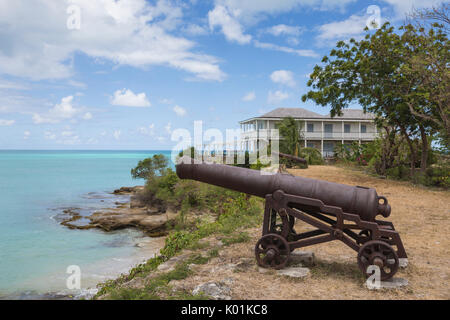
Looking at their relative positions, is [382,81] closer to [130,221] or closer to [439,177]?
[439,177]

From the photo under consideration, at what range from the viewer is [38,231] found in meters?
23.1

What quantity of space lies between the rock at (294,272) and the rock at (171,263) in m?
1.63

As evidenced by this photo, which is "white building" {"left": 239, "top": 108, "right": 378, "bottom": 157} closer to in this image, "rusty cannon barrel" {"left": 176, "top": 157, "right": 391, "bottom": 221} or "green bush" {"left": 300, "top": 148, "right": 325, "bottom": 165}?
"green bush" {"left": 300, "top": 148, "right": 325, "bottom": 165}

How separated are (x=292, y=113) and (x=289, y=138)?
12.3m

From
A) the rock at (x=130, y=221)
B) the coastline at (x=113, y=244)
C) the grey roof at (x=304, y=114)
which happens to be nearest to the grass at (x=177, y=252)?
the coastline at (x=113, y=244)

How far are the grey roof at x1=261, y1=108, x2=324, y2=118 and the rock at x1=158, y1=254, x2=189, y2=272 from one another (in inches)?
1293

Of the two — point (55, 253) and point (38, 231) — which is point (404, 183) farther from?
point (38, 231)

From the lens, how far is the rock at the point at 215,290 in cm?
416

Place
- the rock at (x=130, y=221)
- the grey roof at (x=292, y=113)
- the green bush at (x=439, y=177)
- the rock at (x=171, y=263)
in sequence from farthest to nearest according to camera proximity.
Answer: the grey roof at (x=292, y=113) → the rock at (x=130, y=221) → the green bush at (x=439, y=177) → the rock at (x=171, y=263)

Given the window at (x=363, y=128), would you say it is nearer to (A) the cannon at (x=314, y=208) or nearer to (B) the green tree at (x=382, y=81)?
(B) the green tree at (x=382, y=81)

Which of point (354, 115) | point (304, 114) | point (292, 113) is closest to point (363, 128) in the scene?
point (354, 115)

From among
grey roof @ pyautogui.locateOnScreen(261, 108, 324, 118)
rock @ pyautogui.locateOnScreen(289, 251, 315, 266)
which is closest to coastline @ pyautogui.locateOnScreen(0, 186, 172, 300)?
rock @ pyautogui.locateOnScreen(289, 251, 315, 266)

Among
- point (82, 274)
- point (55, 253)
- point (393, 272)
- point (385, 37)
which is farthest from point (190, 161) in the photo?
point (55, 253)
